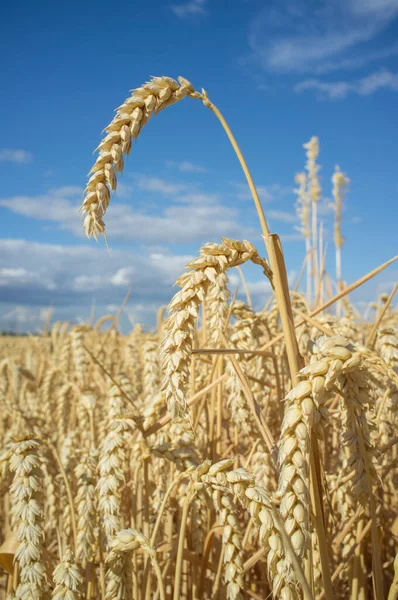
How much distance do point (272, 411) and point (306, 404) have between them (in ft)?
3.96

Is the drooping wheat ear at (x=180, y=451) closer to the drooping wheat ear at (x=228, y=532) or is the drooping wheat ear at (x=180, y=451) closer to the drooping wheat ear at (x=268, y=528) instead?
the drooping wheat ear at (x=228, y=532)

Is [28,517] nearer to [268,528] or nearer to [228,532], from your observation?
[228,532]

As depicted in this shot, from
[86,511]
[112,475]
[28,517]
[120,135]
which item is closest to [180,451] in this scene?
[112,475]

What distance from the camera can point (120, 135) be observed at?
34.3 inches

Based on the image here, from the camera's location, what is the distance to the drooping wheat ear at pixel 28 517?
1023 millimetres

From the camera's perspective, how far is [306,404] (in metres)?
0.68

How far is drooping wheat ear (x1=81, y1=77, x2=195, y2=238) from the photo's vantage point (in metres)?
0.82

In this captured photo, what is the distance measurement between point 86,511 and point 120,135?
0.93m

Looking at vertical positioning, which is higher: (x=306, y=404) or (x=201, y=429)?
(x=306, y=404)

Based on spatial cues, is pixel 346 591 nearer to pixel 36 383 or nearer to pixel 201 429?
pixel 201 429

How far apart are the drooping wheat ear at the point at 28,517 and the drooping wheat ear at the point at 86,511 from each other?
14 cm

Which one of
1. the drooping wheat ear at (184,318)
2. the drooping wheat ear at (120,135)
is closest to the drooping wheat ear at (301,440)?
the drooping wheat ear at (184,318)

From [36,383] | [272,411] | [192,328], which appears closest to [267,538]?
[192,328]

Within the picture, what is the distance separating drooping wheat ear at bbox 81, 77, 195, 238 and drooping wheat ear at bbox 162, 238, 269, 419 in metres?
0.18
